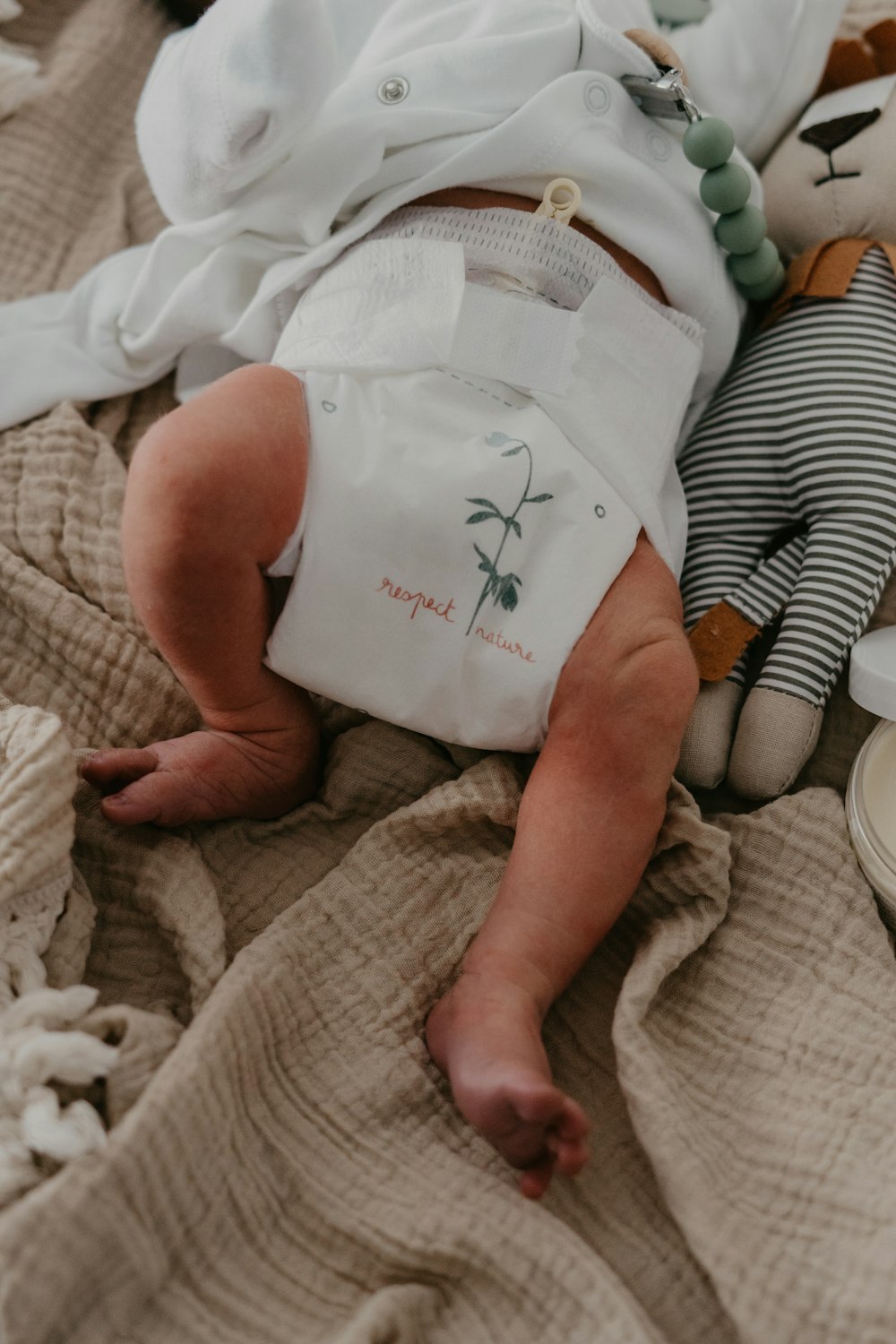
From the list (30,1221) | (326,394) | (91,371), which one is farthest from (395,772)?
(91,371)

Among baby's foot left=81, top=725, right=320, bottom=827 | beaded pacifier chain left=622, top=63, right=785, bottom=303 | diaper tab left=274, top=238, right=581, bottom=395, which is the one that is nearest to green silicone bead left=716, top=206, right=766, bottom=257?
beaded pacifier chain left=622, top=63, right=785, bottom=303

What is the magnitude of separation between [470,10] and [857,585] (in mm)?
613

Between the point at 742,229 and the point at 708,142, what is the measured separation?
9cm

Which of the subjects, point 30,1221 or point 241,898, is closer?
point 30,1221

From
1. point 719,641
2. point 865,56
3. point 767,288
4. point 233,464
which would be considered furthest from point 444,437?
point 865,56

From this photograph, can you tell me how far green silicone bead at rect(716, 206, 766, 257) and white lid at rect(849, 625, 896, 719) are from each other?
39 cm

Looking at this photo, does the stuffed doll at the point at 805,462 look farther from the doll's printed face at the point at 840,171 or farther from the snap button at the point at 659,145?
the snap button at the point at 659,145

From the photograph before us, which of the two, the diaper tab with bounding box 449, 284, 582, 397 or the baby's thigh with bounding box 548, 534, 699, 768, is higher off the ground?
the diaper tab with bounding box 449, 284, 582, 397

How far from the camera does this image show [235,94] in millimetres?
834

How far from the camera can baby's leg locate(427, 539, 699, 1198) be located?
2.33 ft

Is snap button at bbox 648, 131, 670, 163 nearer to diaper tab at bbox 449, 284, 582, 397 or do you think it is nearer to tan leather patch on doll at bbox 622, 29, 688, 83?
tan leather patch on doll at bbox 622, 29, 688, 83

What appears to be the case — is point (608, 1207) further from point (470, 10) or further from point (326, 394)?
point (470, 10)

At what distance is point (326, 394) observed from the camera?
832 mm

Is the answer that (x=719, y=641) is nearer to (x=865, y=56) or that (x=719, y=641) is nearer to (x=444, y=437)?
(x=444, y=437)
